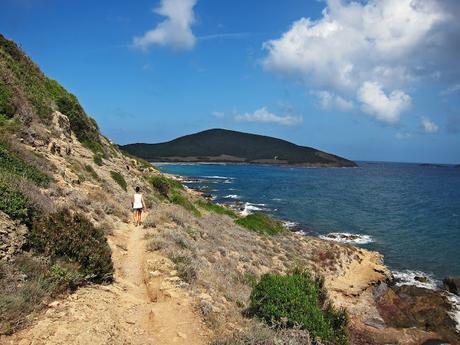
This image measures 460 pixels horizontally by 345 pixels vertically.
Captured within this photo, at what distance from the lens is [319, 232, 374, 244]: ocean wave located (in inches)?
1565

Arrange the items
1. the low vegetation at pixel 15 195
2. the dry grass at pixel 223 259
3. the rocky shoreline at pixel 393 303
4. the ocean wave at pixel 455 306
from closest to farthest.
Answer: the low vegetation at pixel 15 195 < the dry grass at pixel 223 259 < the rocky shoreline at pixel 393 303 < the ocean wave at pixel 455 306

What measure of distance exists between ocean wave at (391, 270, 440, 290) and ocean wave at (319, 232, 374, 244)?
372 inches

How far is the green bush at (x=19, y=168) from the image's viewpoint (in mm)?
12199

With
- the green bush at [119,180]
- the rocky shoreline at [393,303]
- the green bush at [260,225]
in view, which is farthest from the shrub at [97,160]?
the rocky shoreline at [393,303]

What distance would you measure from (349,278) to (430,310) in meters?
5.51

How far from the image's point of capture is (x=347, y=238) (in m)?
40.7

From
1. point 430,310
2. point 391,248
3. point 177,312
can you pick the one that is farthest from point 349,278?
point 177,312

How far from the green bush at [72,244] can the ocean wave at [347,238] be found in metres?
34.1

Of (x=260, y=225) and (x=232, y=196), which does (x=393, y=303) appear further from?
(x=232, y=196)

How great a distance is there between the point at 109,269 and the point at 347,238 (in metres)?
35.7

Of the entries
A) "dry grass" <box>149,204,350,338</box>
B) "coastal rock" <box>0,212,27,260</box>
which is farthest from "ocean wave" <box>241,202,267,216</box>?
"coastal rock" <box>0,212,27,260</box>

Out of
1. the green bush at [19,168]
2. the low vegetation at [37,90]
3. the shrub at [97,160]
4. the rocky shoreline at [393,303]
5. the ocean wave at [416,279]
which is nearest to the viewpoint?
the green bush at [19,168]

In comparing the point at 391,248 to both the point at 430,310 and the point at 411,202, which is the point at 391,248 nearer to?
the point at 430,310

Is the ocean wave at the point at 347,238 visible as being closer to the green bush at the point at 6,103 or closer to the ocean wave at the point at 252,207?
the ocean wave at the point at 252,207
